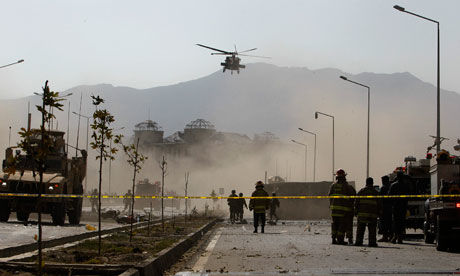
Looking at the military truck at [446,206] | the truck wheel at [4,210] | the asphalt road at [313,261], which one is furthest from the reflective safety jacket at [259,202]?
the truck wheel at [4,210]

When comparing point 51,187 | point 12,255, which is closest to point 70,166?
point 51,187

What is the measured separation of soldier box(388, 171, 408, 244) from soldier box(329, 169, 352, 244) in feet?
3.84

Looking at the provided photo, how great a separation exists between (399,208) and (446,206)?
360cm

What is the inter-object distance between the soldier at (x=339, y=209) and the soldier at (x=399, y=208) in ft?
3.84

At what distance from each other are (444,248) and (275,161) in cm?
15185

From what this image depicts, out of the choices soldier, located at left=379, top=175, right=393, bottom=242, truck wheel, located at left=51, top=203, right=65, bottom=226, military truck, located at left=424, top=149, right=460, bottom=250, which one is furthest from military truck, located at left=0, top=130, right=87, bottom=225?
military truck, located at left=424, top=149, right=460, bottom=250

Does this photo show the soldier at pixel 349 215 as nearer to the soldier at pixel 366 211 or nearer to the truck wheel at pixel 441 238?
the soldier at pixel 366 211

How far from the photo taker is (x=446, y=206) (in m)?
17.0

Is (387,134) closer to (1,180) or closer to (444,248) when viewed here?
(1,180)

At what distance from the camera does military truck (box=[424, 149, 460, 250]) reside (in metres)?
17.0

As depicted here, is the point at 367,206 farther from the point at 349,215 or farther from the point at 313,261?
the point at 313,261

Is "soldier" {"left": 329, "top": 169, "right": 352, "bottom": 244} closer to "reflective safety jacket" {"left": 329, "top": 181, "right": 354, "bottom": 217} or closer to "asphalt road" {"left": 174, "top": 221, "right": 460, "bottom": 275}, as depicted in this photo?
"reflective safety jacket" {"left": 329, "top": 181, "right": 354, "bottom": 217}

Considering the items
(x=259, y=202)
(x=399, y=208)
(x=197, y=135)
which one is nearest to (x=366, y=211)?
(x=399, y=208)

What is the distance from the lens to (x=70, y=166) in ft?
101
